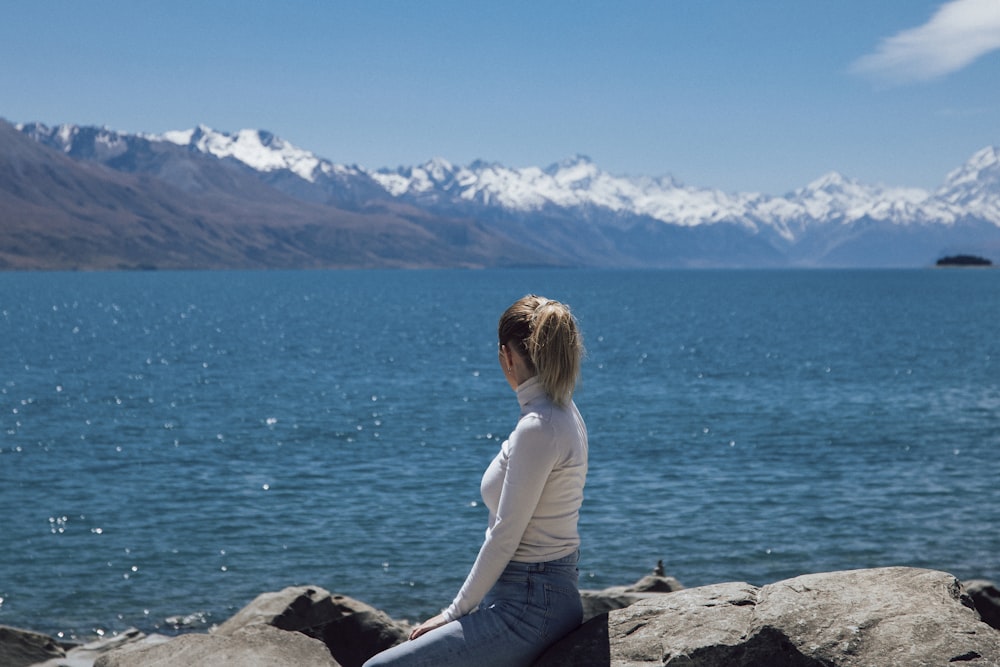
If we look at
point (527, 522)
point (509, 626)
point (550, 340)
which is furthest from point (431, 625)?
point (550, 340)

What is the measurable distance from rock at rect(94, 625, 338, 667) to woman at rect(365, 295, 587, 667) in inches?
126

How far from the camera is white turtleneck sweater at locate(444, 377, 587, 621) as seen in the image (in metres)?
5.95

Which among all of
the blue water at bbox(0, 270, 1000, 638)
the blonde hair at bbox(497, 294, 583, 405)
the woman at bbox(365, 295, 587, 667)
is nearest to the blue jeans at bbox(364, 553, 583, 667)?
the woman at bbox(365, 295, 587, 667)

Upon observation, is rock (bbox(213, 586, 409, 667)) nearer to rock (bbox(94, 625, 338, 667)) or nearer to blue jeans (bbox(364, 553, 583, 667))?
rock (bbox(94, 625, 338, 667))

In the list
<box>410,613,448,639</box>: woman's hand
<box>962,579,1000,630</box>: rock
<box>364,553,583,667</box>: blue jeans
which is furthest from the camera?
<box>962,579,1000,630</box>: rock

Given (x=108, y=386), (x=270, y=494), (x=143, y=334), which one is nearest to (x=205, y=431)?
(x=270, y=494)

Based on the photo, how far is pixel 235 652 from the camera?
29.5ft

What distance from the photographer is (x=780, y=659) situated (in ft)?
22.0

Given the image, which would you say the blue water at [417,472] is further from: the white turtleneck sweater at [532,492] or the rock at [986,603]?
the white turtleneck sweater at [532,492]

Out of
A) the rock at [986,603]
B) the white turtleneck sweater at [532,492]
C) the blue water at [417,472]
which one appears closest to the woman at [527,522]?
the white turtleneck sweater at [532,492]

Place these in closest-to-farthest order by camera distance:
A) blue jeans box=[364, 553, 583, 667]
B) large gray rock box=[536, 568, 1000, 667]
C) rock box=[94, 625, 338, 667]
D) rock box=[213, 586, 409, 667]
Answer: blue jeans box=[364, 553, 583, 667] → large gray rock box=[536, 568, 1000, 667] → rock box=[94, 625, 338, 667] → rock box=[213, 586, 409, 667]

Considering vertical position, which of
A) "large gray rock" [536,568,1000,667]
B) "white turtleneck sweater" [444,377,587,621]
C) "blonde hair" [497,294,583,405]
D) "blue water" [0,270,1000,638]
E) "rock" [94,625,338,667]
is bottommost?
"blue water" [0,270,1000,638]

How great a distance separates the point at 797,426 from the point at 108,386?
3497cm

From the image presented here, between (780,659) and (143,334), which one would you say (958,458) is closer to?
(780,659)
